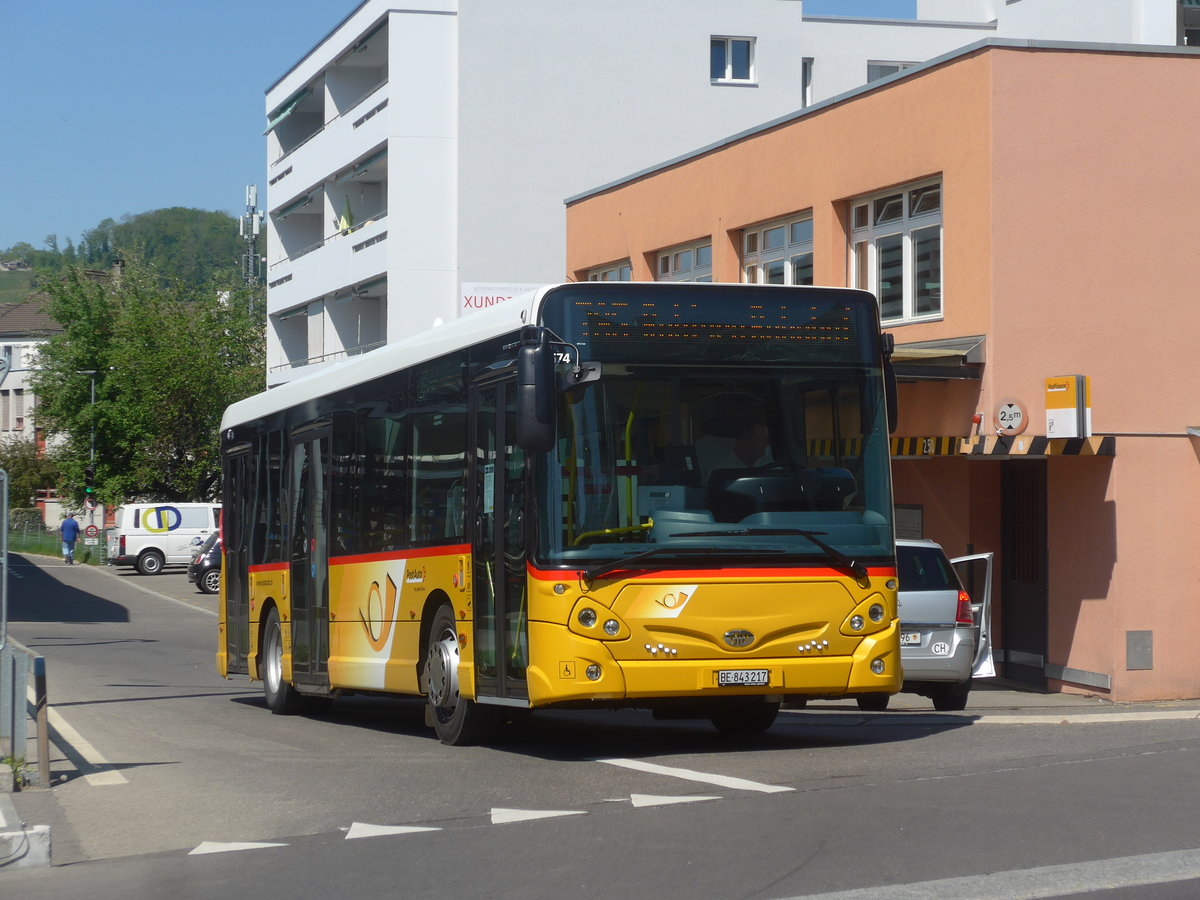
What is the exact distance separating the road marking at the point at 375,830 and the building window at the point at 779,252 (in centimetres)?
1495

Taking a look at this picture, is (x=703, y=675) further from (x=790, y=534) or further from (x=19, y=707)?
(x=19, y=707)

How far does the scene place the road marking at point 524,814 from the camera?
8594mm

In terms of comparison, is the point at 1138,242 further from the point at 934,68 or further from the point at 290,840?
the point at 290,840

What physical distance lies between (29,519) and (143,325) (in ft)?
65.9

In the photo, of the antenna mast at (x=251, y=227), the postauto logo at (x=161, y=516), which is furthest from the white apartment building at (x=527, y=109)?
the antenna mast at (x=251, y=227)

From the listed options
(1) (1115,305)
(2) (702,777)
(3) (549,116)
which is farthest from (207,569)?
(2) (702,777)

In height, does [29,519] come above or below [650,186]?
below

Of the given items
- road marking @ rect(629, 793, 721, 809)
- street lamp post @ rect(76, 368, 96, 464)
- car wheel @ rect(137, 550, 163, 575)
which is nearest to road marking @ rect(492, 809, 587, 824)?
road marking @ rect(629, 793, 721, 809)

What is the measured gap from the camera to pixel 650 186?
26.7 m

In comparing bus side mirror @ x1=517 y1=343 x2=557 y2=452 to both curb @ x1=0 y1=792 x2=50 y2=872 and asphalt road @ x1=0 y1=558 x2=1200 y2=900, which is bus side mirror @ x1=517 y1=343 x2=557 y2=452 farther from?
curb @ x1=0 y1=792 x2=50 y2=872

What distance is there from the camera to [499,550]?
11.0 m

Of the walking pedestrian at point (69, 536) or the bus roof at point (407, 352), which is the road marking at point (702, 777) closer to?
the bus roof at point (407, 352)

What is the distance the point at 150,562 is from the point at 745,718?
45723mm

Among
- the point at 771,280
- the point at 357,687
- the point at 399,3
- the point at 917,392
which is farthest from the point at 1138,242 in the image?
the point at 399,3
